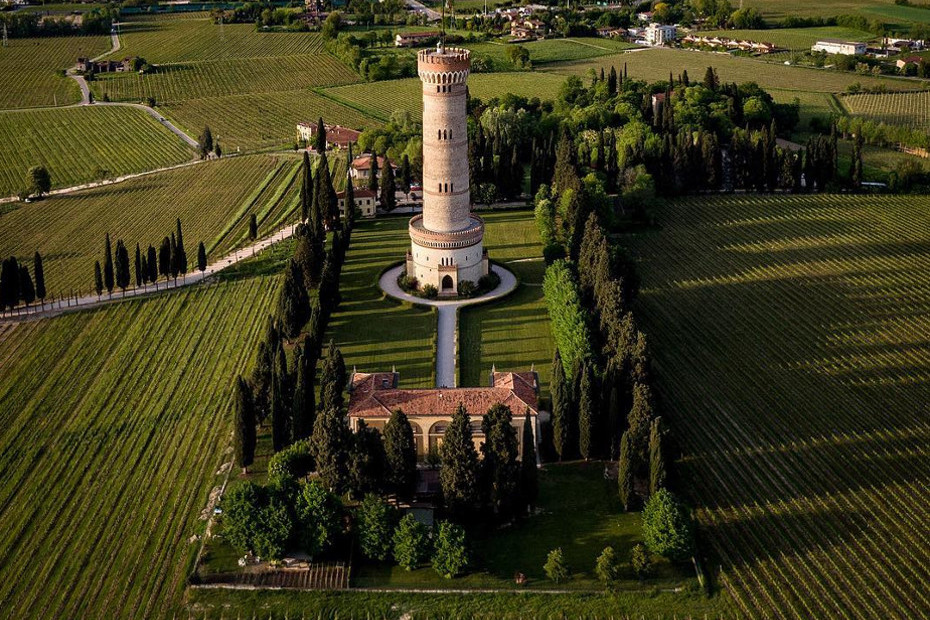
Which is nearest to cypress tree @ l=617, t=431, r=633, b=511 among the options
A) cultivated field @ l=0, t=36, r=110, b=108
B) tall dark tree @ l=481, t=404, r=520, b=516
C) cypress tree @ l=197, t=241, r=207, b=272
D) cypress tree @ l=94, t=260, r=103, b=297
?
tall dark tree @ l=481, t=404, r=520, b=516

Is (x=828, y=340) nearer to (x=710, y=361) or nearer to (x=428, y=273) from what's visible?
(x=710, y=361)

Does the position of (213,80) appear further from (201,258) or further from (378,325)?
(378,325)

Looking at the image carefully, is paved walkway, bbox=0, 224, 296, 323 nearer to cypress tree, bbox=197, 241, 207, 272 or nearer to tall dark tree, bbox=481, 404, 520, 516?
cypress tree, bbox=197, 241, 207, 272

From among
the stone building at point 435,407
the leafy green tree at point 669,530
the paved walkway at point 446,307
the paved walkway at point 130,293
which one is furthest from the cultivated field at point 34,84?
the leafy green tree at point 669,530

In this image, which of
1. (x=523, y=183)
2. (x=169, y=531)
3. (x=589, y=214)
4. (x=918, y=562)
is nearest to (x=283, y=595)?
(x=169, y=531)

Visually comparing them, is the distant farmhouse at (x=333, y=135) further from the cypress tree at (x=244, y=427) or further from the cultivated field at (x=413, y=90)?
the cypress tree at (x=244, y=427)

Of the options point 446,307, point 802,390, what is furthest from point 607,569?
point 446,307
